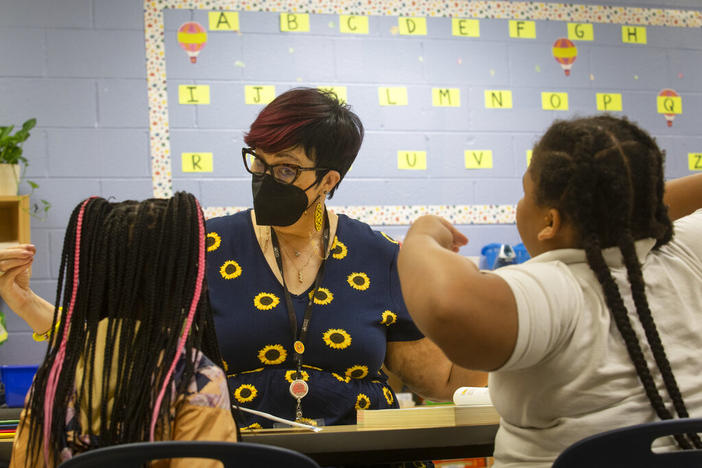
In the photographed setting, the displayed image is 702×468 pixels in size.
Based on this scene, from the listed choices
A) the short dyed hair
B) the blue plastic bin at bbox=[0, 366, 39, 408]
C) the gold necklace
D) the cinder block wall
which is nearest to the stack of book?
the gold necklace

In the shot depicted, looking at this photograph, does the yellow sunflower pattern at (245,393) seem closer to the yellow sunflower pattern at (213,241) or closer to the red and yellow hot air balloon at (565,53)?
the yellow sunflower pattern at (213,241)

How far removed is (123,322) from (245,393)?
719mm

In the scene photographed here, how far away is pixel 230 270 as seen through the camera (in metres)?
1.84

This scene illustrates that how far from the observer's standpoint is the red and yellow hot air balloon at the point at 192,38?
3.56 m

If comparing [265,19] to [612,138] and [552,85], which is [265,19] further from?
[612,138]

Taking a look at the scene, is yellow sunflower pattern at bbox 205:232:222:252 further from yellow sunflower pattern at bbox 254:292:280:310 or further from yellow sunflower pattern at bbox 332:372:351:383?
yellow sunflower pattern at bbox 332:372:351:383

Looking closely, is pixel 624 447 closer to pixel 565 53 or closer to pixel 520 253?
pixel 520 253

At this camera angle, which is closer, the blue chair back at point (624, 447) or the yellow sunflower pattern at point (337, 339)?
the blue chair back at point (624, 447)

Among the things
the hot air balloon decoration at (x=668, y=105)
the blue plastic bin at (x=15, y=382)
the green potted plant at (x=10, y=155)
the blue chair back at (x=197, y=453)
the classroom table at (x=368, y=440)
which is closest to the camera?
the blue chair back at (x=197, y=453)

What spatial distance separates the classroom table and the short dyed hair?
0.87 metres

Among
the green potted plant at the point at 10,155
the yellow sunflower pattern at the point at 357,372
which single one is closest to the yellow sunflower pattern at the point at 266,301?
the yellow sunflower pattern at the point at 357,372

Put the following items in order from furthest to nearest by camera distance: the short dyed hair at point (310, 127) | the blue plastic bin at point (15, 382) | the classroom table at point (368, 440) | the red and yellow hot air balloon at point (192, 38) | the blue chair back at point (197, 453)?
the red and yellow hot air balloon at point (192, 38), the blue plastic bin at point (15, 382), the short dyed hair at point (310, 127), the classroom table at point (368, 440), the blue chair back at point (197, 453)

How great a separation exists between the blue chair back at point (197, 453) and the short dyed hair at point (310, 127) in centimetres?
121

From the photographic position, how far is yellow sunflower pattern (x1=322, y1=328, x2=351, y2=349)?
1.78 m
